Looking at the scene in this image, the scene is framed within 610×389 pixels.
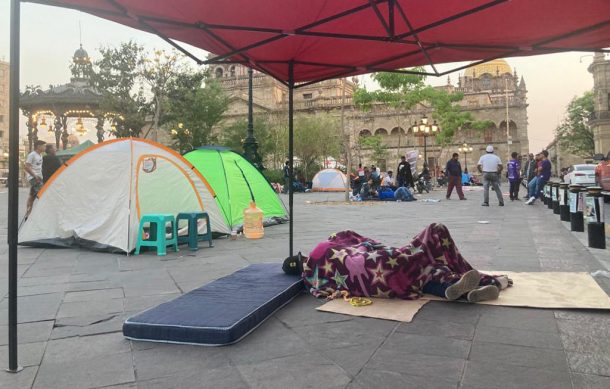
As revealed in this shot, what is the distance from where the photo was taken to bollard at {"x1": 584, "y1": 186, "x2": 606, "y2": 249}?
6238 millimetres

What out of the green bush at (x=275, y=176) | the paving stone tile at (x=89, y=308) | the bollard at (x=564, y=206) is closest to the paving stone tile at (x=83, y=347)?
the paving stone tile at (x=89, y=308)

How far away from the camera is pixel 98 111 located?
27.2 m

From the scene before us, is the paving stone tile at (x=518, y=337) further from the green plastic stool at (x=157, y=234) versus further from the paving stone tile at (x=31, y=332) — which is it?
the green plastic stool at (x=157, y=234)

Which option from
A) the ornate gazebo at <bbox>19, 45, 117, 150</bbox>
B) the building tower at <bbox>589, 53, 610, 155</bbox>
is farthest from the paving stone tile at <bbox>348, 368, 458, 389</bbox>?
the building tower at <bbox>589, 53, 610, 155</bbox>

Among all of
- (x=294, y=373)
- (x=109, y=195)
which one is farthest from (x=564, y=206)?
(x=294, y=373)

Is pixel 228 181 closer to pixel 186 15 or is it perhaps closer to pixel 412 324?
pixel 186 15

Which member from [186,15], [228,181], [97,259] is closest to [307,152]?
[228,181]

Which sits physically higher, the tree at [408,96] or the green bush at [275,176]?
the tree at [408,96]

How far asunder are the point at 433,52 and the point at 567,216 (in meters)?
6.92

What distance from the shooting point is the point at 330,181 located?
31406 millimetres

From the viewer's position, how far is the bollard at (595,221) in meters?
6.24

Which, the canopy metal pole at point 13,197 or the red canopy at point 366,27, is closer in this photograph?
the canopy metal pole at point 13,197

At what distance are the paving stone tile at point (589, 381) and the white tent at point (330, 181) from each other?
93.1 ft

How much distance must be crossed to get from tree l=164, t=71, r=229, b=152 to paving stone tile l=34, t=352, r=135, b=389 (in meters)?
29.8
